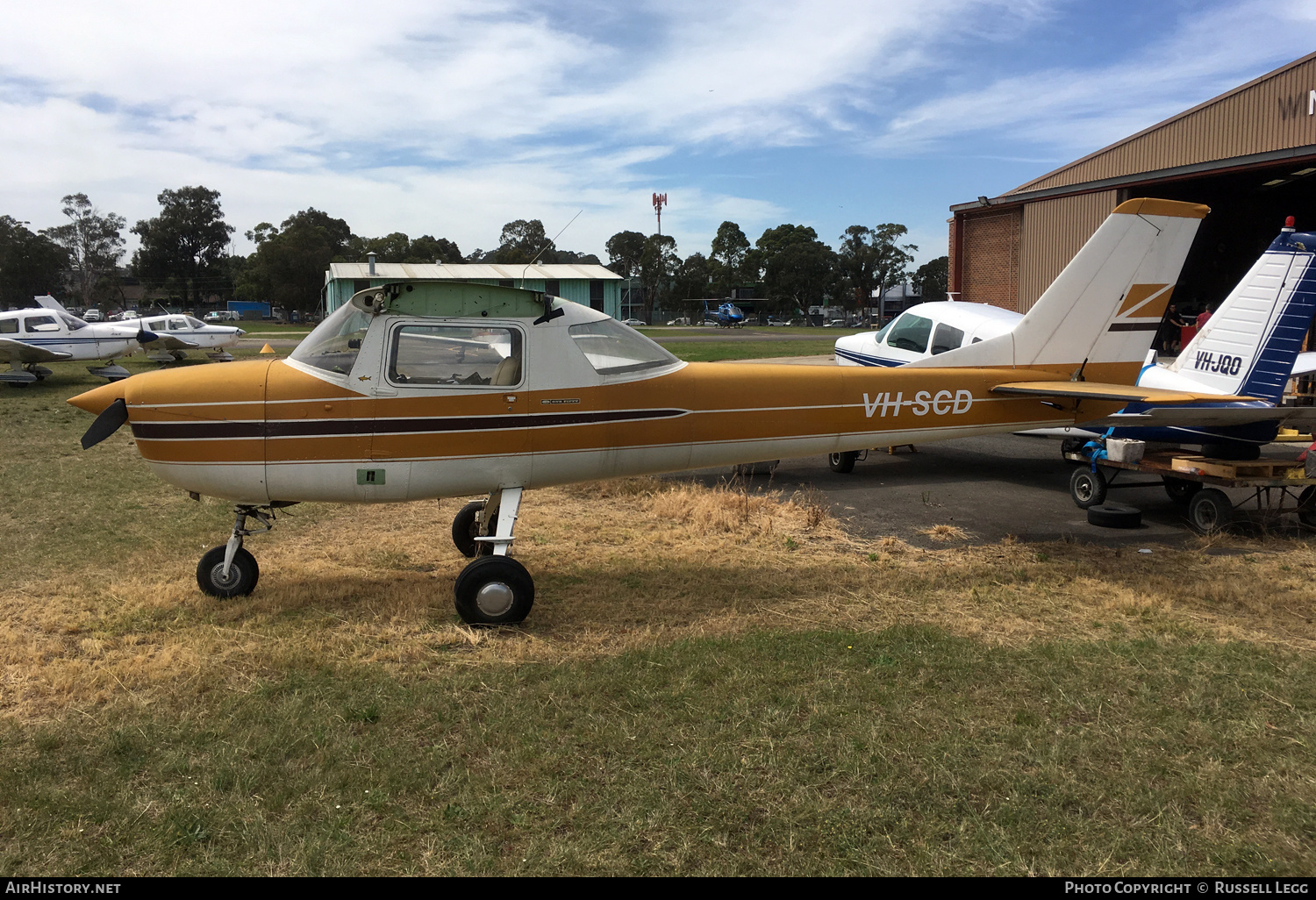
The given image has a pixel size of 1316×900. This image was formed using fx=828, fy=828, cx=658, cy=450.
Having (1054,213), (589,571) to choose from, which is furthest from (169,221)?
(589,571)

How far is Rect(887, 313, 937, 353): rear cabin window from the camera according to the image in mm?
12305

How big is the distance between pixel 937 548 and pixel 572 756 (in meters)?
4.99

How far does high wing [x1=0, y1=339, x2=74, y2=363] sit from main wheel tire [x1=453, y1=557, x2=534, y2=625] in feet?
77.1

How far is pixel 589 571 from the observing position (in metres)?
7.04

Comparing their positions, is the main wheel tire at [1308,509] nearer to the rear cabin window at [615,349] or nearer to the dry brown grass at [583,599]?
the dry brown grass at [583,599]

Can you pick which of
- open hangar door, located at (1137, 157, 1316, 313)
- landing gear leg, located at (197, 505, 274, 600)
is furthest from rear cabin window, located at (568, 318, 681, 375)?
open hangar door, located at (1137, 157, 1316, 313)

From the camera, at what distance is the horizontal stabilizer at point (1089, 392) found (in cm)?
646

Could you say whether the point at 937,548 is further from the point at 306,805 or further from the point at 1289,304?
the point at 306,805

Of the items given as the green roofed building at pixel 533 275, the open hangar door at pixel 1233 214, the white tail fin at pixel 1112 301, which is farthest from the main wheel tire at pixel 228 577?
the green roofed building at pixel 533 275

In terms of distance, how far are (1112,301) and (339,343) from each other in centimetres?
649

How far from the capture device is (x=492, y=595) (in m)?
5.55

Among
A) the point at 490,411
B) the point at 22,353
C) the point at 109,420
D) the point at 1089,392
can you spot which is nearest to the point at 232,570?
the point at 109,420

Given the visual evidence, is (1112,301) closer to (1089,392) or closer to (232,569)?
(1089,392)
